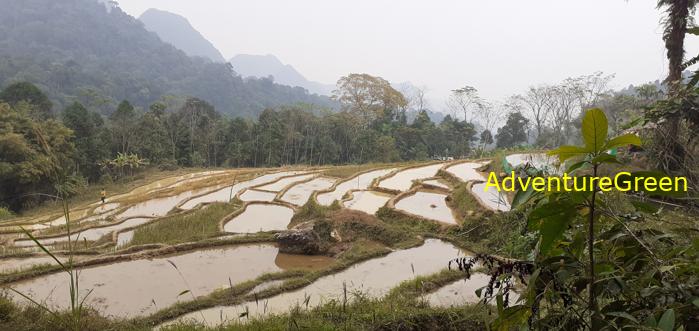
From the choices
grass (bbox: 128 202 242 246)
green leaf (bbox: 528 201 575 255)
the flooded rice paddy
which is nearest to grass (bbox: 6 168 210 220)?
the flooded rice paddy

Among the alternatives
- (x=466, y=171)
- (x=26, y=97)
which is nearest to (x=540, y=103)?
(x=466, y=171)

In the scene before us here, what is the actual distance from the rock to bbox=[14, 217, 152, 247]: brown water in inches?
230

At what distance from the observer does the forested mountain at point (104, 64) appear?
61188 millimetres

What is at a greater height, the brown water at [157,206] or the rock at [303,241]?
the brown water at [157,206]

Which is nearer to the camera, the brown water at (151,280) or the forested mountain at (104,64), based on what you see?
the brown water at (151,280)

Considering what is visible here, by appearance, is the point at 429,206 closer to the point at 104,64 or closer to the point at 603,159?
the point at 603,159

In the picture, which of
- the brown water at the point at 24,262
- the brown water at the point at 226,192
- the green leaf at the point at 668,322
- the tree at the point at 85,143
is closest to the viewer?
A: the green leaf at the point at 668,322

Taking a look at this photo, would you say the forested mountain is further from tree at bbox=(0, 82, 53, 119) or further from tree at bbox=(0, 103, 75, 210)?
tree at bbox=(0, 103, 75, 210)

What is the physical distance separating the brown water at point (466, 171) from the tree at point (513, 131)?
2013cm

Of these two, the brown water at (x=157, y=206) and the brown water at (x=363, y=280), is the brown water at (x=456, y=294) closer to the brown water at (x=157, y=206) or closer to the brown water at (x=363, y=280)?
the brown water at (x=363, y=280)

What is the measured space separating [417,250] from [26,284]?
24.8 ft

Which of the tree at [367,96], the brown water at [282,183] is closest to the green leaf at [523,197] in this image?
the brown water at [282,183]

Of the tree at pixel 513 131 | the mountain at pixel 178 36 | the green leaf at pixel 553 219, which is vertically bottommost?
the green leaf at pixel 553 219

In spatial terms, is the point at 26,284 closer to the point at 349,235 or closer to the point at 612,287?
the point at 349,235
